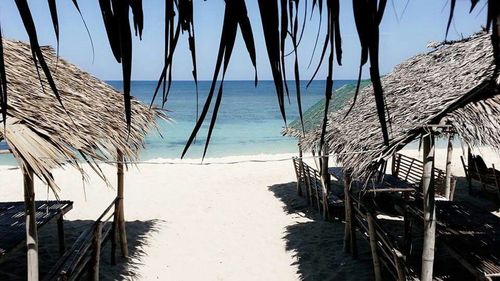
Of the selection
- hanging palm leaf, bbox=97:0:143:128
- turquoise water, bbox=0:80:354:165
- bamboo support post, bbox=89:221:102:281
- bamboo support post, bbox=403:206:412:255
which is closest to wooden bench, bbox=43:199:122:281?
bamboo support post, bbox=89:221:102:281

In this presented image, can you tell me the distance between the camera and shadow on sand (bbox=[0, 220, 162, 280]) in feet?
17.5

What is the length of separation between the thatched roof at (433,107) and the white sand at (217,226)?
1.64 metres

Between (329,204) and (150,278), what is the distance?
3.48 m

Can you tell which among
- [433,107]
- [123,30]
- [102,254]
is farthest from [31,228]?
[433,107]

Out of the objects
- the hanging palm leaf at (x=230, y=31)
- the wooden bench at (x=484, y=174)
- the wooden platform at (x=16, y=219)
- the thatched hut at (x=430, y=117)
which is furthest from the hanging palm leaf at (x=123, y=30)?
the wooden bench at (x=484, y=174)

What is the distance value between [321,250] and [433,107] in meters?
3.10

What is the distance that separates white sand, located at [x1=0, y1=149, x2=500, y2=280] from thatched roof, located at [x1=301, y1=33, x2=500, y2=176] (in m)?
1.64

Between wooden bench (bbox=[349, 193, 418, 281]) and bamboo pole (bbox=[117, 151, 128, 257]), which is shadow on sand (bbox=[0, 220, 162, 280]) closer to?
bamboo pole (bbox=[117, 151, 128, 257])

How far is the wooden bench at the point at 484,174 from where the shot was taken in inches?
288

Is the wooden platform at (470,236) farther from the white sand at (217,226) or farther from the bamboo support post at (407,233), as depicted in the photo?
the white sand at (217,226)

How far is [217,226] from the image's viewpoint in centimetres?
743

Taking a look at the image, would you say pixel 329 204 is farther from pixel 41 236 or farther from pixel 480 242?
pixel 41 236

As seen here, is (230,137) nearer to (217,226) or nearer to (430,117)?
(217,226)

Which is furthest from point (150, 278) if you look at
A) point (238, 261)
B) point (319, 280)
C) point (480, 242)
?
point (480, 242)
